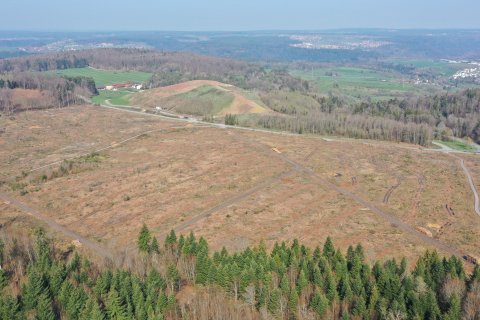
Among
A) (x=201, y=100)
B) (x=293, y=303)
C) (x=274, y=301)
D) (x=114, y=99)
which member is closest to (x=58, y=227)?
(x=274, y=301)

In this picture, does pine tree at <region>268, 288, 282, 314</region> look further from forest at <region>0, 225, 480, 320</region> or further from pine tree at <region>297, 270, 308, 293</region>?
pine tree at <region>297, 270, 308, 293</region>

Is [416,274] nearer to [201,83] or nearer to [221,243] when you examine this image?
[221,243]

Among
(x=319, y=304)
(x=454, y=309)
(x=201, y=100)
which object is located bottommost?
(x=319, y=304)

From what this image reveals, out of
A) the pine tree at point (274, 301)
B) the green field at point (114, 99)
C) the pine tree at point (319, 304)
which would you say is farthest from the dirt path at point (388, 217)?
the green field at point (114, 99)

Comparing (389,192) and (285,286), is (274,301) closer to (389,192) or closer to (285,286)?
(285,286)

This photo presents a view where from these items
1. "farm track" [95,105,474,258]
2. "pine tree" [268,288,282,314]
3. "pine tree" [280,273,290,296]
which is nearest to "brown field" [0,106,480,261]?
"farm track" [95,105,474,258]

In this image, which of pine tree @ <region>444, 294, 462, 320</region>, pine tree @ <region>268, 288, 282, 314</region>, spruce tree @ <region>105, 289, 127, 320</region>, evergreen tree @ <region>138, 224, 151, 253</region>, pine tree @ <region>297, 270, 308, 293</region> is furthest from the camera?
evergreen tree @ <region>138, 224, 151, 253</region>

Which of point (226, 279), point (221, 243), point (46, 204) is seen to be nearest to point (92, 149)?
point (46, 204)
